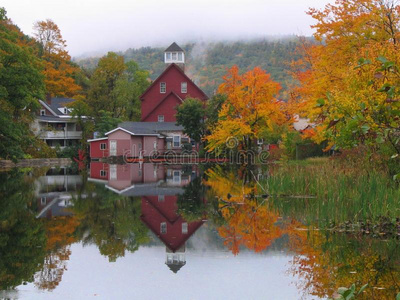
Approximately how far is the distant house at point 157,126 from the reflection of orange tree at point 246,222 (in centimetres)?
3848

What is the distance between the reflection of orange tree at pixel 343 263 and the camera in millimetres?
6812

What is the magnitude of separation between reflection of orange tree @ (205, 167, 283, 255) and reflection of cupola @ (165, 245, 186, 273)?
96cm

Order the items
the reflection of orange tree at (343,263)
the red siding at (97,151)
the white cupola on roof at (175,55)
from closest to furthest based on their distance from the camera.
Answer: the reflection of orange tree at (343,263) → the red siding at (97,151) → the white cupola on roof at (175,55)

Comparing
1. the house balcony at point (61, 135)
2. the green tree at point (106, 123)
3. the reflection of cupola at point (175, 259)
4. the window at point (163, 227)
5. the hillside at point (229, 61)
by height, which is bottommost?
the reflection of cupola at point (175, 259)

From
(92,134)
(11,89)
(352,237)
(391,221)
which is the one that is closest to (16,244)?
(352,237)

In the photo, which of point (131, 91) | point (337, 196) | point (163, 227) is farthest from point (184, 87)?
point (163, 227)

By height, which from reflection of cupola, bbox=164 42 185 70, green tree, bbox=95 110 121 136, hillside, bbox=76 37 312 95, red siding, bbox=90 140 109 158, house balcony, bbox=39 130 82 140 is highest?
hillside, bbox=76 37 312 95

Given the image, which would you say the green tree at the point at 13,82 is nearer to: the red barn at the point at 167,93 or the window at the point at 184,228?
the window at the point at 184,228

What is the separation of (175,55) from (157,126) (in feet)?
39.0

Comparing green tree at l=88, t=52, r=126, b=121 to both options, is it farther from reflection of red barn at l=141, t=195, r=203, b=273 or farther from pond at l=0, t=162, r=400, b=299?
pond at l=0, t=162, r=400, b=299

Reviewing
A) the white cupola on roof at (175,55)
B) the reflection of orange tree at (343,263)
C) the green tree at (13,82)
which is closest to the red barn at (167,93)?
the white cupola on roof at (175,55)

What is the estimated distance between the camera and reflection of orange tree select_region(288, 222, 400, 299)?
681cm

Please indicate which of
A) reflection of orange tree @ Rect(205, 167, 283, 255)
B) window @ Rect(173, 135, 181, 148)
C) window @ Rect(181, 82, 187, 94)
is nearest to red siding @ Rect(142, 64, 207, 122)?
window @ Rect(181, 82, 187, 94)

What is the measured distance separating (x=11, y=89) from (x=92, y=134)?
3175 cm
